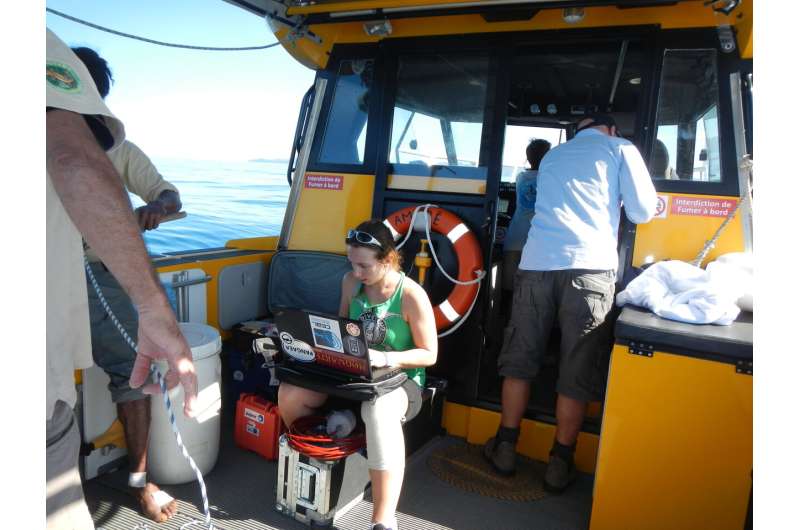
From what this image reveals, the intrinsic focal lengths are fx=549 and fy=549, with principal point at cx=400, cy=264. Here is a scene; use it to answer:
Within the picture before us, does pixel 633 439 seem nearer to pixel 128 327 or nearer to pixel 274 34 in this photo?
pixel 128 327

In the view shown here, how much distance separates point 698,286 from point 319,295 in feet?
6.41

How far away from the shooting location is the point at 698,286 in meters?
1.95

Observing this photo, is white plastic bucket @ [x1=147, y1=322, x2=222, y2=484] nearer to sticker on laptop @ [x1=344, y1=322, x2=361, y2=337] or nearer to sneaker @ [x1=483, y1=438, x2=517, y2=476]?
sticker on laptop @ [x1=344, y1=322, x2=361, y2=337]

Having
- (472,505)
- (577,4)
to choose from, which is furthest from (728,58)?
(472,505)

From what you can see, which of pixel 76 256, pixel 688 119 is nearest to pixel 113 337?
pixel 76 256

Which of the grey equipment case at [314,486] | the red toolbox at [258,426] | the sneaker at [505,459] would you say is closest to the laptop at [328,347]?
the grey equipment case at [314,486]

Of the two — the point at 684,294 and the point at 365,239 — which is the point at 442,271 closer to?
the point at 365,239

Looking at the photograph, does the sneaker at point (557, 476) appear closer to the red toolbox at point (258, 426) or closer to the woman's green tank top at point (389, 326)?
the woman's green tank top at point (389, 326)

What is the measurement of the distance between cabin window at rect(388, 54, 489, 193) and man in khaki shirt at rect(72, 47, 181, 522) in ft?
4.40

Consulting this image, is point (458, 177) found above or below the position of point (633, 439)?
above

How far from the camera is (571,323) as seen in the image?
2.26 m

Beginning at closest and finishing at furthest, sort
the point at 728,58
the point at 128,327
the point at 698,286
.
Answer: the point at 698,286, the point at 128,327, the point at 728,58

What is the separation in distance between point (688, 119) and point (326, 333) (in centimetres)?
192

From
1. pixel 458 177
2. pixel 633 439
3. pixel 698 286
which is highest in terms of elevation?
pixel 458 177
